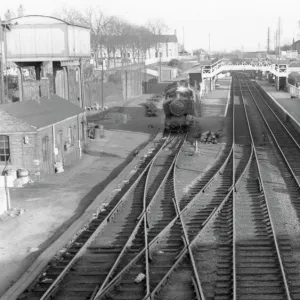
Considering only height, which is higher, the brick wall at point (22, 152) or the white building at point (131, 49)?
the white building at point (131, 49)

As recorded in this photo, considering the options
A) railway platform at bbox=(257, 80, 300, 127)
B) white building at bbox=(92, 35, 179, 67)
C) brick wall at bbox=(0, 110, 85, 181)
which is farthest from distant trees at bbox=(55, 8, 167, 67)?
brick wall at bbox=(0, 110, 85, 181)

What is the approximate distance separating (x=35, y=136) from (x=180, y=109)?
14.8 meters

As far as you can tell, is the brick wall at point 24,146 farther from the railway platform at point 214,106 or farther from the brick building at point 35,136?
the railway platform at point 214,106

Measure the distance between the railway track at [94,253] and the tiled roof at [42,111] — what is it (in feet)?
17.2

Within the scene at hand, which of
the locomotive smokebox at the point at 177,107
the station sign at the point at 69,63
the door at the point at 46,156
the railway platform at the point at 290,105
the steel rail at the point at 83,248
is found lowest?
the railway platform at the point at 290,105

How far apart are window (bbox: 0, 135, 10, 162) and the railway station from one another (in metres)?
0.04

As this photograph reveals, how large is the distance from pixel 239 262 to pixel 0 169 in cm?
1234

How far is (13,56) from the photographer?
2909 cm

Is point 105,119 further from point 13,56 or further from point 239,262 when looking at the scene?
point 239,262

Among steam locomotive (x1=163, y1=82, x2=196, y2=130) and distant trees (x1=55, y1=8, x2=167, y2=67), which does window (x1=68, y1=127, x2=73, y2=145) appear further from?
distant trees (x1=55, y1=8, x2=167, y2=67)

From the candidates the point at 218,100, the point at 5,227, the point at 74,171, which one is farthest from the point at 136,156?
the point at 218,100

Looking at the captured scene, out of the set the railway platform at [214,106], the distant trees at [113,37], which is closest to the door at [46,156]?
the railway platform at [214,106]

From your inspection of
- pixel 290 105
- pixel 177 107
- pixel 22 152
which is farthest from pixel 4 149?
→ pixel 290 105

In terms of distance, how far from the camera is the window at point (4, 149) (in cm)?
2080
